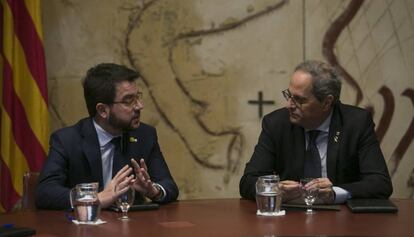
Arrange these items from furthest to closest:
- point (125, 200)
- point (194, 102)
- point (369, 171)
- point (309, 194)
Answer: point (194, 102)
point (369, 171)
point (309, 194)
point (125, 200)

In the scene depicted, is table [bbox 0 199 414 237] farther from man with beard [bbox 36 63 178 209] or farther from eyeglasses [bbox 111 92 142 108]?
eyeglasses [bbox 111 92 142 108]

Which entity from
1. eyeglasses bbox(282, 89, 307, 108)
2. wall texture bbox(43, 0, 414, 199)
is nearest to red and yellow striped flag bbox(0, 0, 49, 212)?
wall texture bbox(43, 0, 414, 199)

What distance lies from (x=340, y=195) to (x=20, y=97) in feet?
6.80

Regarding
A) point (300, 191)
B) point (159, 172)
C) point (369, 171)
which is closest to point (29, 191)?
point (159, 172)

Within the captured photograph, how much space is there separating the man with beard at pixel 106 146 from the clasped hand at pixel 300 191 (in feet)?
1.87

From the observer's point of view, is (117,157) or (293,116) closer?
(117,157)

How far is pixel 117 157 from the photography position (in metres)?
3.49

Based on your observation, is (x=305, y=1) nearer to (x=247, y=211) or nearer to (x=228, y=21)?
(x=228, y=21)

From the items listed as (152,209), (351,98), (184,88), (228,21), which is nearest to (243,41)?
(228,21)

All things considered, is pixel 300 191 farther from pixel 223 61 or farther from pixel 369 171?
pixel 223 61

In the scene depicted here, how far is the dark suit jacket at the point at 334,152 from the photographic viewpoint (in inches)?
140

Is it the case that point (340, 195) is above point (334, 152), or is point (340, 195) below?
below

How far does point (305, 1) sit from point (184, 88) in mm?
1057

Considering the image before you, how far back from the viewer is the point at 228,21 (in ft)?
16.0
